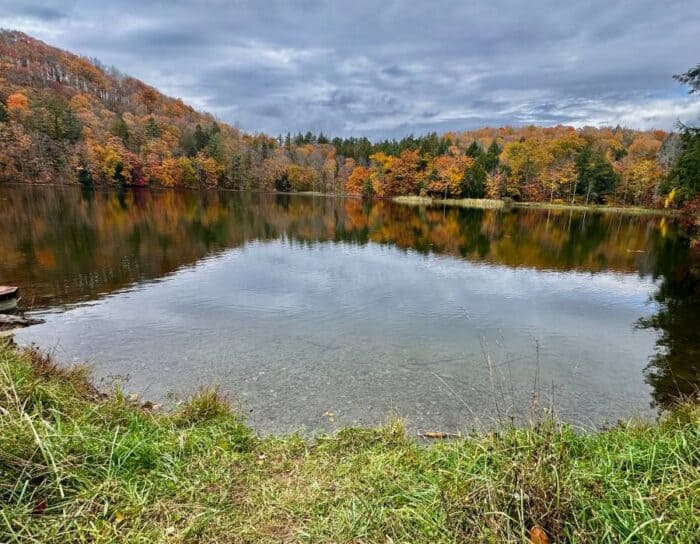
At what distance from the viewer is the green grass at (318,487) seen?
334 centimetres

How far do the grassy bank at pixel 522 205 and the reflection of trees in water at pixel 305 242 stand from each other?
98.9ft

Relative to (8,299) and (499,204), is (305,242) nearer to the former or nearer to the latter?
(8,299)

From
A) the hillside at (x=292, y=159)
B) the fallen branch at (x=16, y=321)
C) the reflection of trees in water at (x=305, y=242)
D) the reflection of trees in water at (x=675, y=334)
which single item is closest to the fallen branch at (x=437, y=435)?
the reflection of trees in water at (x=675, y=334)

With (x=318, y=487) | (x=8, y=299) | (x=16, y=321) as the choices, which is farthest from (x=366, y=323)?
(x=8, y=299)

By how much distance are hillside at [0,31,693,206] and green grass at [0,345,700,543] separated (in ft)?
263

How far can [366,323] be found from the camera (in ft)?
43.6

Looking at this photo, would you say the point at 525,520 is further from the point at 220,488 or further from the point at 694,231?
the point at 694,231

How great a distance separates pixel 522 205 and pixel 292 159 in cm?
7370

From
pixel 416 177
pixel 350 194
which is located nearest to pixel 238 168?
pixel 350 194

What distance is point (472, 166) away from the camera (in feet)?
282

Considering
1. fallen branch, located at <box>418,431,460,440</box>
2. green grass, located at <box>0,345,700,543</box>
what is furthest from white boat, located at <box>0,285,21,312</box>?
fallen branch, located at <box>418,431,460,440</box>

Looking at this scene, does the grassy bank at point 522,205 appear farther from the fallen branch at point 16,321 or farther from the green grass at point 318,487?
the green grass at point 318,487

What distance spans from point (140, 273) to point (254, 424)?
589 inches

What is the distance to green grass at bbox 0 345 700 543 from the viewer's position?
131 inches
